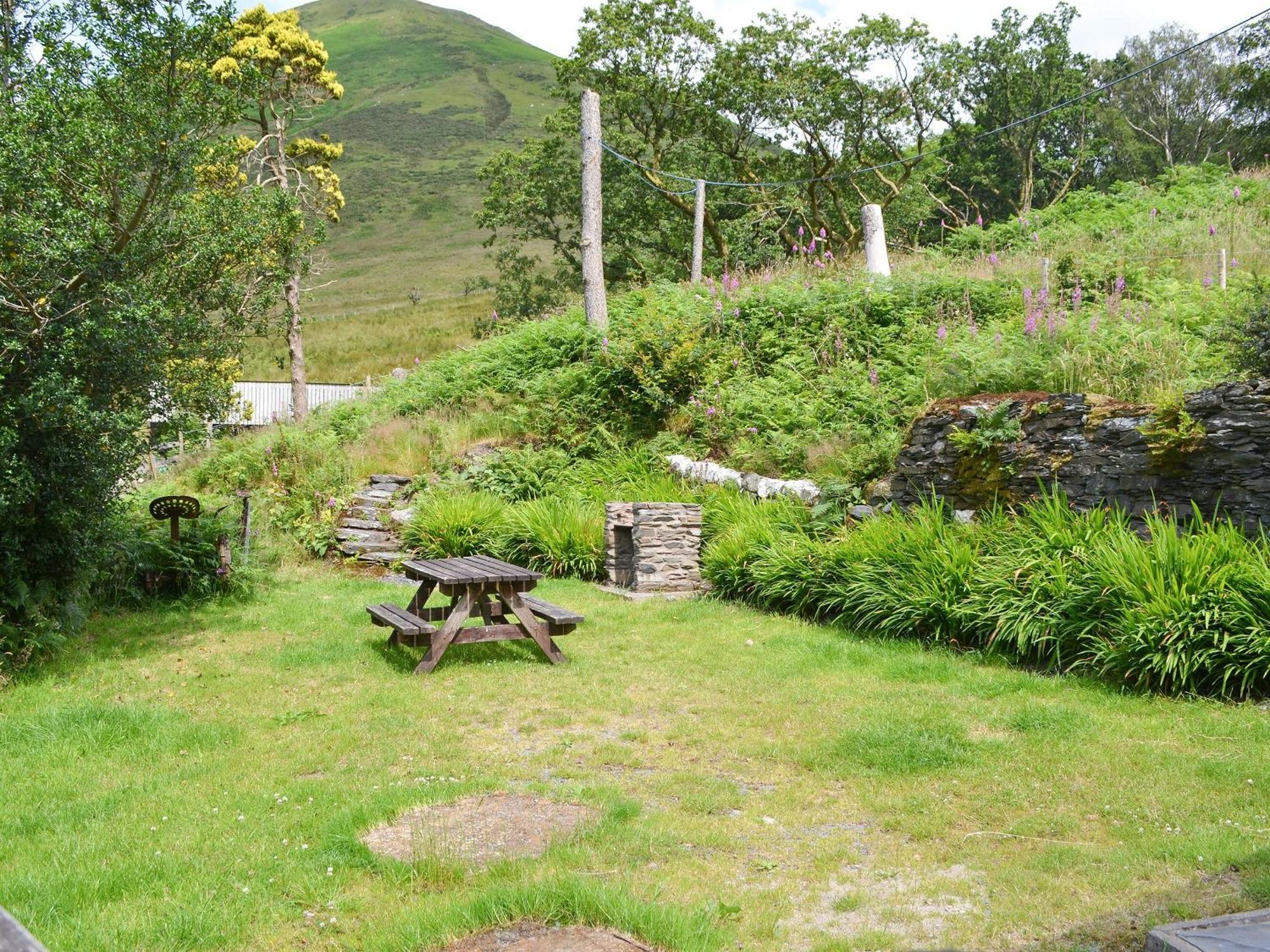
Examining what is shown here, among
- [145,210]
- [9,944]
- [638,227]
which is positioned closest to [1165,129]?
[638,227]

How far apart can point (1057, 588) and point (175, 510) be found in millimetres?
8470

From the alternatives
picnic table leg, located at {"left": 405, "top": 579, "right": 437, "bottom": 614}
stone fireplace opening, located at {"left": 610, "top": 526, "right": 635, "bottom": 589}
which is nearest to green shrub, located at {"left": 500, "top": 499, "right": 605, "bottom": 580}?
stone fireplace opening, located at {"left": 610, "top": 526, "right": 635, "bottom": 589}

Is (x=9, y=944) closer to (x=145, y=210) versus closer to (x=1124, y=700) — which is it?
(x=1124, y=700)

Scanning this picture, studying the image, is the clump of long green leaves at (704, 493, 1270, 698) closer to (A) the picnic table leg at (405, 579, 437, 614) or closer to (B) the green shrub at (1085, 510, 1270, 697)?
(B) the green shrub at (1085, 510, 1270, 697)

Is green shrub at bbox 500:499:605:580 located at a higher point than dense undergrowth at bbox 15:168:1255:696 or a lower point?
lower

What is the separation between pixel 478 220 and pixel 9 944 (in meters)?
33.0

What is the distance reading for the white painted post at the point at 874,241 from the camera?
47.1 ft

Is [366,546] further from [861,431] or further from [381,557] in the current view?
[861,431]

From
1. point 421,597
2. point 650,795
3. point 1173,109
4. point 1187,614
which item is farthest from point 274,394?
point 1173,109

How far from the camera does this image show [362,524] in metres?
12.6

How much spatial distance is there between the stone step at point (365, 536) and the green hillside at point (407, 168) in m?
6.02

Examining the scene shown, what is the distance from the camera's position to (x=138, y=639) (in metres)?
8.25

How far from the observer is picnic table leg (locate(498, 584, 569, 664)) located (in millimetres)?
7301

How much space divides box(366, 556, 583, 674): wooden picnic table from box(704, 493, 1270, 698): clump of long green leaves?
235 centimetres
